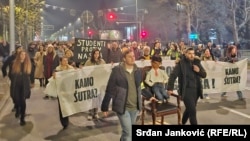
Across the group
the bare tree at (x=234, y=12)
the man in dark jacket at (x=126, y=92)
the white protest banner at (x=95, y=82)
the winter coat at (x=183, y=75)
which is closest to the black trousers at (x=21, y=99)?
the white protest banner at (x=95, y=82)

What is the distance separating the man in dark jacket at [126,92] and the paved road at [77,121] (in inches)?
69.0

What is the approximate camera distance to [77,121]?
9.75 meters

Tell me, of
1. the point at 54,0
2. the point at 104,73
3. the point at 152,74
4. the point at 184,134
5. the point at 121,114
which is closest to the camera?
the point at 184,134

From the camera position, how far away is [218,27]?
49812 mm

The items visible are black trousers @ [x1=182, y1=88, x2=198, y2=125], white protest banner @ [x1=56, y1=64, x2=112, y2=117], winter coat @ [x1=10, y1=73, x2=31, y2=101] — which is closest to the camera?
→ black trousers @ [x1=182, y1=88, x2=198, y2=125]

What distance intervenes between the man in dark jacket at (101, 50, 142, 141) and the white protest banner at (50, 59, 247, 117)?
261 cm

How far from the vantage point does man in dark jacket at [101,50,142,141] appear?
6.15 meters

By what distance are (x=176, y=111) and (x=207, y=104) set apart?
4144 mm

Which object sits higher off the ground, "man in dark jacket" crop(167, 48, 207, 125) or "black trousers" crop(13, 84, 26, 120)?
"man in dark jacket" crop(167, 48, 207, 125)

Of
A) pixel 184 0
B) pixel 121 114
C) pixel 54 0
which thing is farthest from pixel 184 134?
pixel 54 0

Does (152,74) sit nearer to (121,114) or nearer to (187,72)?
(187,72)

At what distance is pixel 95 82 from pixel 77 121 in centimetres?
98

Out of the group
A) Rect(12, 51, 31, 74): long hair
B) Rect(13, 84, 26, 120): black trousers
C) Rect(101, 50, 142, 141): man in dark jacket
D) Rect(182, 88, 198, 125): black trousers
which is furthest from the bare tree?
Rect(101, 50, 142, 141): man in dark jacket

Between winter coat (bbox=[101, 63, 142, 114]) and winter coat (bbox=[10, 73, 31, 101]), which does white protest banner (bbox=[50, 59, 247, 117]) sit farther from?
winter coat (bbox=[101, 63, 142, 114])
